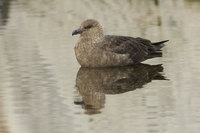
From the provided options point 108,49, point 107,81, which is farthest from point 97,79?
point 108,49

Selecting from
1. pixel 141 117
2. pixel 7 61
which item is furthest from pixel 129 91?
pixel 7 61

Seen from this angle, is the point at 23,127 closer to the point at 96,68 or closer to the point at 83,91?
the point at 83,91

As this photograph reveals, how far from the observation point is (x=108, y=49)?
520 inches

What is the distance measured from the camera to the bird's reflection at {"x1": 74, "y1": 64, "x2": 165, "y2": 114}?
34.2 feet

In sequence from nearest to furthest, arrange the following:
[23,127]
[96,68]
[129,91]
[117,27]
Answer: [23,127] < [129,91] < [96,68] < [117,27]

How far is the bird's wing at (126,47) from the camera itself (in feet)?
43.7

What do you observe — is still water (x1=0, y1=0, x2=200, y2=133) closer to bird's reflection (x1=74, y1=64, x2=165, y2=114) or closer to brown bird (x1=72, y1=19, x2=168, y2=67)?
bird's reflection (x1=74, y1=64, x2=165, y2=114)

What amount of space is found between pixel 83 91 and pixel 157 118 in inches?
88.3

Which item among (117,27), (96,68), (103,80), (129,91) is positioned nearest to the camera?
(129,91)

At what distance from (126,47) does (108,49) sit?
48cm

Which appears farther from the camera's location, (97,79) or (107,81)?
(97,79)

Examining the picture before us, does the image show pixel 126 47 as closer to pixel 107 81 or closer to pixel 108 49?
pixel 108 49

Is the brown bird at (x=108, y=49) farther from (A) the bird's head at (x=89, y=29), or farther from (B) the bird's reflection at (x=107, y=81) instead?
(B) the bird's reflection at (x=107, y=81)

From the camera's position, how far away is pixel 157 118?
9195 mm
